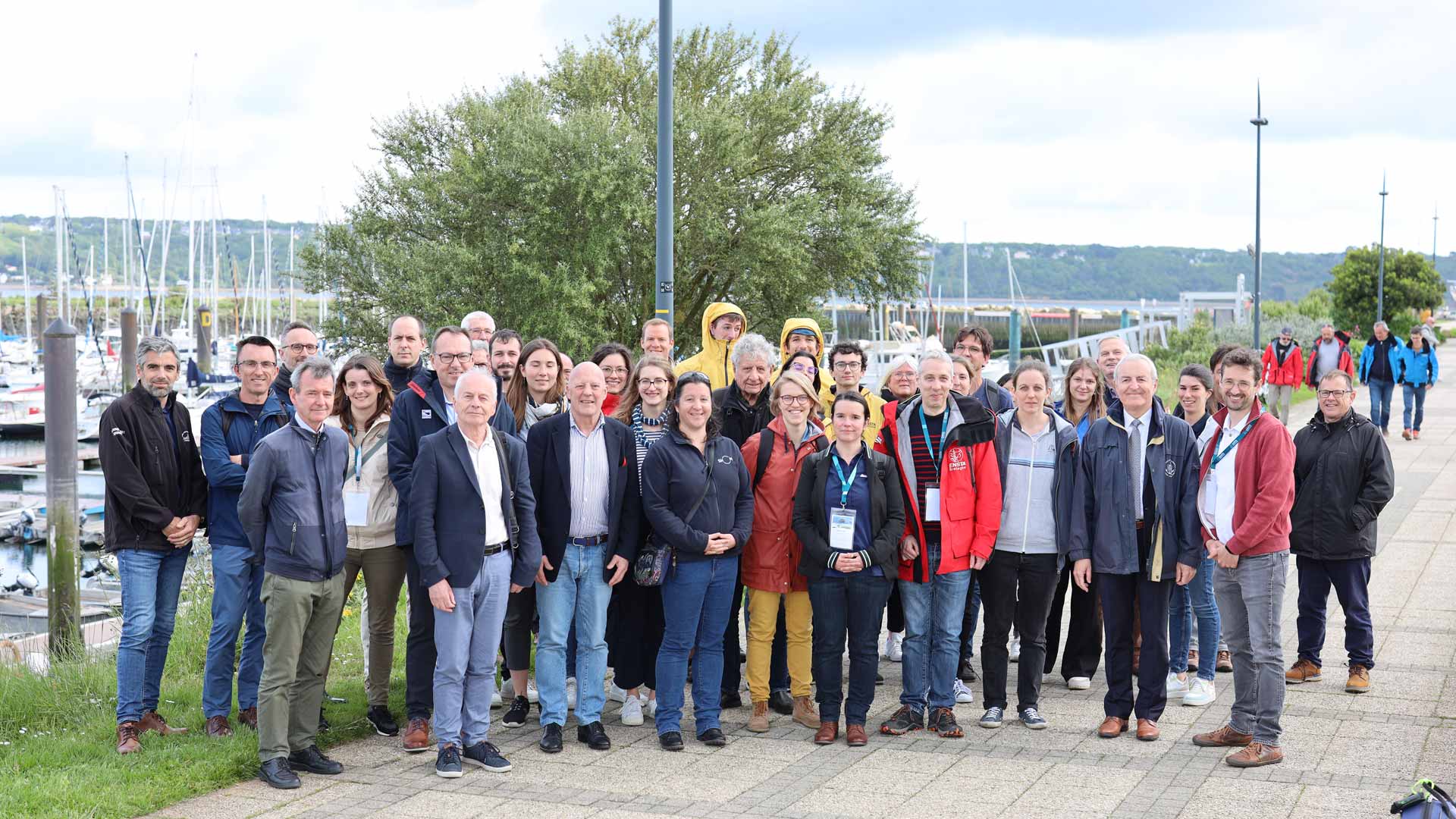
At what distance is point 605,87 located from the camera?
2798cm

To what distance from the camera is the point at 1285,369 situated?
21.0 metres

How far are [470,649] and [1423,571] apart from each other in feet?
28.3

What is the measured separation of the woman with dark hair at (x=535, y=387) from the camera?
7.27m

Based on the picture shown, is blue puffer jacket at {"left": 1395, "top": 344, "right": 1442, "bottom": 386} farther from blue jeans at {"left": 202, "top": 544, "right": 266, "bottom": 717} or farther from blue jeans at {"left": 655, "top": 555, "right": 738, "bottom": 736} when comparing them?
blue jeans at {"left": 202, "top": 544, "right": 266, "bottom": 717}

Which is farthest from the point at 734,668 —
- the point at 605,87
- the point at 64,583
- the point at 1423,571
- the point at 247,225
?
the point at 247,225

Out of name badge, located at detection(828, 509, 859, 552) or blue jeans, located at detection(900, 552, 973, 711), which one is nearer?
name badge, located at detection(828, 509, 859, 552)

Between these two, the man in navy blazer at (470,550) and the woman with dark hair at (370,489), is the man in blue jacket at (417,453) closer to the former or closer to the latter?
the woman with dark hair at (370,489)

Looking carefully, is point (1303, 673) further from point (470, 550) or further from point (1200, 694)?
point (470, 550)

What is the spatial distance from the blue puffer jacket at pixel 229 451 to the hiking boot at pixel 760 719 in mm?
2789

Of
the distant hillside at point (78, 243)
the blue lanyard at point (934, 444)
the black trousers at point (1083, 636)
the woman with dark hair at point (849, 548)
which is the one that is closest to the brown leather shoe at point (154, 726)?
the woman with dark hair at point (849, 548)

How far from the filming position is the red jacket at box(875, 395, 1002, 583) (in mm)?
6898

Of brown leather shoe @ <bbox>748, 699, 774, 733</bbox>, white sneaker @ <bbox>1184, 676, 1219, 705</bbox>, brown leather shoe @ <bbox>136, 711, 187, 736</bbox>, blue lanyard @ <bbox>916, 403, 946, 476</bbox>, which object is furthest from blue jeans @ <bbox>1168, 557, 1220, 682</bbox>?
brown leather shoe @ <bbox>136, 711, 187, 736</bbox>

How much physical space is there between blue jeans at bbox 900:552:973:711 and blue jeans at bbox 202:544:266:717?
3331 mm

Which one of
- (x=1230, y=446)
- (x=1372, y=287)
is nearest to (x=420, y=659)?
(x=1230, y=446)
